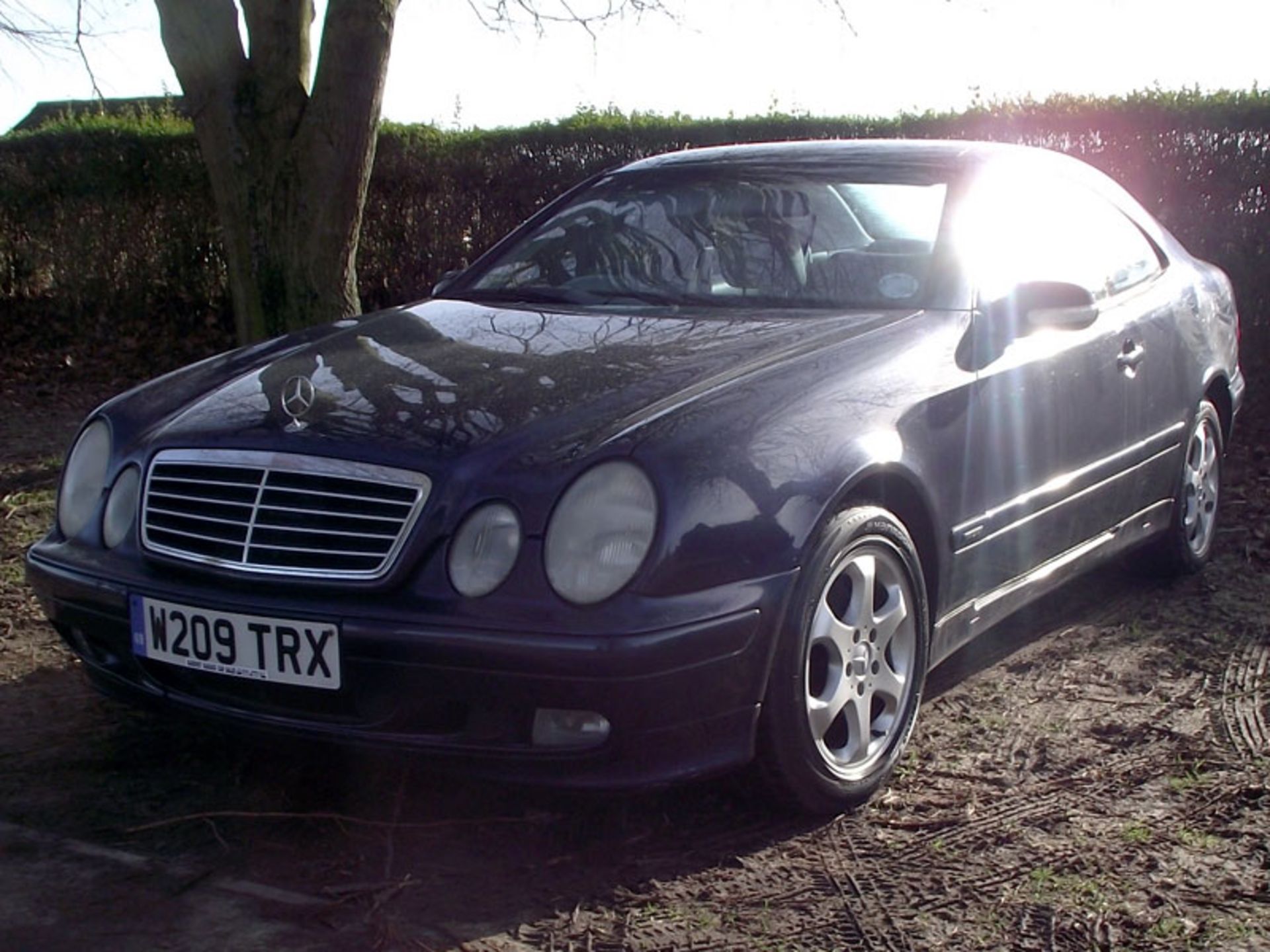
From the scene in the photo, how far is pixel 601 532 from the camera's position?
3.03 metres

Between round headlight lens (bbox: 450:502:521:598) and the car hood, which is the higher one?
the car hood

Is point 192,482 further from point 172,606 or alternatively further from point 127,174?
point 127,174

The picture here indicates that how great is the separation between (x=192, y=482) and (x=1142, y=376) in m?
2.90

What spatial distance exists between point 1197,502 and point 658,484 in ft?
10.3

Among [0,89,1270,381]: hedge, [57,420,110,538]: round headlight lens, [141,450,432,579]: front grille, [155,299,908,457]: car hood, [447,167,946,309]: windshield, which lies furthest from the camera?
[0,89,1270,381]: hedge

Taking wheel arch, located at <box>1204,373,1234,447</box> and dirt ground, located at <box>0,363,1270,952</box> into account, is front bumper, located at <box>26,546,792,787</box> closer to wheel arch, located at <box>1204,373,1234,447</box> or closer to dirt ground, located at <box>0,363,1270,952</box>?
dirt ground, located at <box>0,363,1270,952</box>

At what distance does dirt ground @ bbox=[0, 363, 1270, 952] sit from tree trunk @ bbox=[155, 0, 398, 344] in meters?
3.10

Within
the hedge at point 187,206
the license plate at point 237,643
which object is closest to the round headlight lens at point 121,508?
the license plate at point 237,643

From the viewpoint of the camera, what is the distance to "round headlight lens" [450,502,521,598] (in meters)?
3.03

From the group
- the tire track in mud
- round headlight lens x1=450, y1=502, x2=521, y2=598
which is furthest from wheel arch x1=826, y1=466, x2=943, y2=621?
the tire track in mud

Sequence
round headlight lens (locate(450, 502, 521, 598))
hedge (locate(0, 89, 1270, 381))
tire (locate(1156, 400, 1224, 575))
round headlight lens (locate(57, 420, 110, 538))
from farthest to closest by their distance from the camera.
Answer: hedge (locate(0, 89, 1270, 381))
tire (locate(1156, 400, 1224, 575))
round headlight lens (locate(57, 420, 110, 538))
round headlight lens (locate(450, 502, 521, 598))

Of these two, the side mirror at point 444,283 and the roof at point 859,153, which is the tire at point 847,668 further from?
the side mirror at point 444,283

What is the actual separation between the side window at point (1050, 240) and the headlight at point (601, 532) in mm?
1472

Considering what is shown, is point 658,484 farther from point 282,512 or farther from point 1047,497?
point 1047,497
